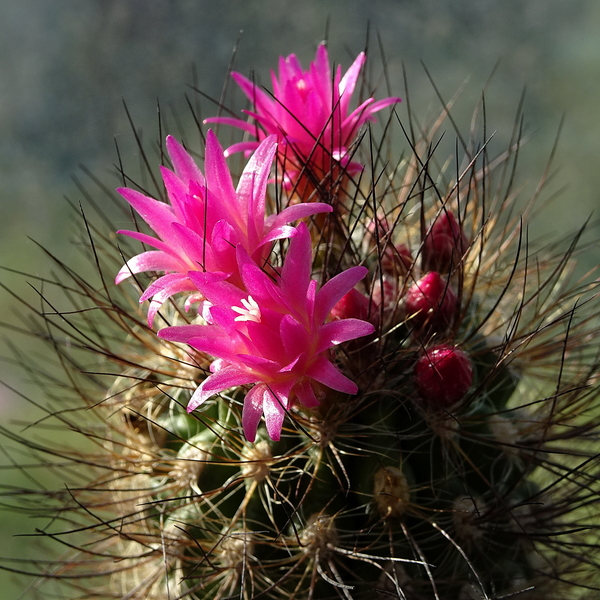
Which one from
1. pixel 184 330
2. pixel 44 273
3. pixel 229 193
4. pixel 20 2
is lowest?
pixel 184 330

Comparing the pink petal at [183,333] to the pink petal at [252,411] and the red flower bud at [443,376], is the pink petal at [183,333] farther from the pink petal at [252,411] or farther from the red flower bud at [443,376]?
the red flower bud at [443,376]

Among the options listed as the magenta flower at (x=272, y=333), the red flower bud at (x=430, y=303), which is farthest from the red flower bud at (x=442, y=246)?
the magenta flower at (x=272, y=333)

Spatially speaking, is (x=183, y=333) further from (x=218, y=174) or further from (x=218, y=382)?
(x=218, y=174)

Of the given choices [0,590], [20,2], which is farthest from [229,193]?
[20,2]

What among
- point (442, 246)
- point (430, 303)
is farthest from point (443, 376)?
point (442, 246)

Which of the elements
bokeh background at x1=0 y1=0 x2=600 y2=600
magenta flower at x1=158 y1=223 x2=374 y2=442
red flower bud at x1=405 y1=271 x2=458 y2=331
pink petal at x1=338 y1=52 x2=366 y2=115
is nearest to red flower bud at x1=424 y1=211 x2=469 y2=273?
red flower bud at x1=405 y1=271 x2=458 y2=331

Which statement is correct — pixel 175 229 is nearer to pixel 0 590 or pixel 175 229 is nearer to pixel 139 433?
pixel 139 433

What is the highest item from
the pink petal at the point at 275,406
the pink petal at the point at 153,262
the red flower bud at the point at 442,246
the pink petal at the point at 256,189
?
the red flower bud at the point at 442,246
